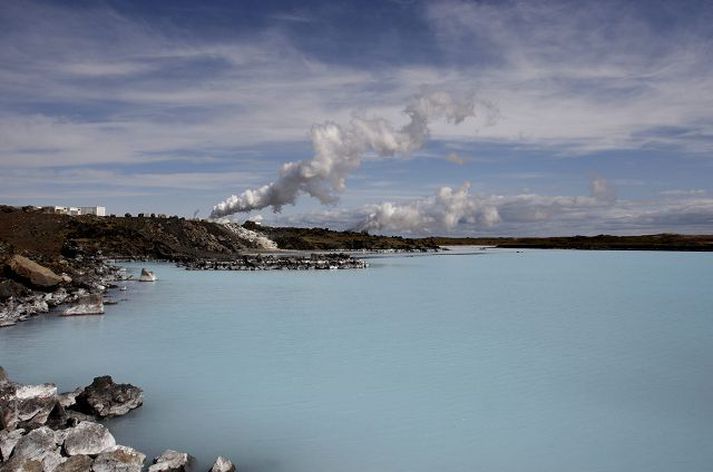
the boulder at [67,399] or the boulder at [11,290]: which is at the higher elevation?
the boulder at [11,290]

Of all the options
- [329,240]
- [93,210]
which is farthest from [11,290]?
[329,240]

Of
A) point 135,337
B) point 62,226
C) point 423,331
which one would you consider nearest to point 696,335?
point 423,331

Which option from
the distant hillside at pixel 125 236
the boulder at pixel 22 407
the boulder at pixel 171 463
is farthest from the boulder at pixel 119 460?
the distant hillside at pixel 125 236

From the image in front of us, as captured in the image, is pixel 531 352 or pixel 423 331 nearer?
pixel 531 352

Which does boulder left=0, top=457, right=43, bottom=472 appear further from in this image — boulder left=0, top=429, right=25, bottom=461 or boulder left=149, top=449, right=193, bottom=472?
boulder left=149, top=449, right=193, bottom=472

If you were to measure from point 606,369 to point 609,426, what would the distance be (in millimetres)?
5204

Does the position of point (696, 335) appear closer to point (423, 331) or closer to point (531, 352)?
point (531, 352)

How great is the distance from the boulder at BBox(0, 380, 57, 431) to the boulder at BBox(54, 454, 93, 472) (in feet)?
7.34

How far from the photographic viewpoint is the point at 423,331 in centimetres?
2230

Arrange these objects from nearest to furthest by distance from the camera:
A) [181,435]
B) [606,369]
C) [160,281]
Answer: [181,435] → [606,369] → [160,281]

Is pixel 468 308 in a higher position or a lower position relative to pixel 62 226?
lower

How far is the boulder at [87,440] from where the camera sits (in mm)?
9031

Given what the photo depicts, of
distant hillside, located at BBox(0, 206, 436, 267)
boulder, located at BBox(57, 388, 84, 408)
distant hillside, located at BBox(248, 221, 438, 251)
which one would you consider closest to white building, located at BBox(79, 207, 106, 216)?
distant hillside, located at BBox(0, 206, 436, 267)

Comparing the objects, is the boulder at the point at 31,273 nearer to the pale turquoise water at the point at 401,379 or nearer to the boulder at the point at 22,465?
the pale turquoise water at the point at 401,379
